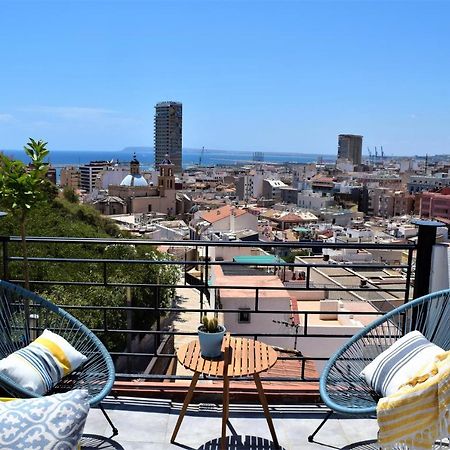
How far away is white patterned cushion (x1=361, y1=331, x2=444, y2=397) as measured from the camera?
87.4 inches

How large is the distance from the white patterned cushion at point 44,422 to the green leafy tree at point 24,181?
1284 mm

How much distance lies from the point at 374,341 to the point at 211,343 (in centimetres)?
91

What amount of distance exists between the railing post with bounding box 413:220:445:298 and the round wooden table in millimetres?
1047

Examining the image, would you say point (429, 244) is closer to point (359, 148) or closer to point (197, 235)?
point (197, 235)

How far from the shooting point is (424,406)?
5.69ft

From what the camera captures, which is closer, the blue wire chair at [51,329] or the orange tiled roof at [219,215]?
the blue wire chair at [51,329]

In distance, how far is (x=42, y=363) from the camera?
226 cm

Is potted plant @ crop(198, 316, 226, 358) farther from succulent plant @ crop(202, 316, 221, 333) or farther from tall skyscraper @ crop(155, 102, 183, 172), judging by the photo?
tall skyscraper @ crop(155, 102, 183, 172)

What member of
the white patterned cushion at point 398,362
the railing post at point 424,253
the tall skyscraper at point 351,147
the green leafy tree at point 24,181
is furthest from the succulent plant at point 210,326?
the tall skyscraper at point 351,147

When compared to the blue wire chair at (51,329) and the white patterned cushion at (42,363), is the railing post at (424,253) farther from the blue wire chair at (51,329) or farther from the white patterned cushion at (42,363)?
the white patterned cushion at (42,363)

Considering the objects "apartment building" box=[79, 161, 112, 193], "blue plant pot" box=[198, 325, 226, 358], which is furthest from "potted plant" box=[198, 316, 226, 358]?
"apartment building" box=[79, 161, 112, 193]

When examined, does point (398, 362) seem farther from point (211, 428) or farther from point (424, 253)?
point (211, 428)

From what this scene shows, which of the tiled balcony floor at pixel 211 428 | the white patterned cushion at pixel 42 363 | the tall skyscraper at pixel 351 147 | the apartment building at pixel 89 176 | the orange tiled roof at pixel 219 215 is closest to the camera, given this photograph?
the white patterned cushion at pixel 42 363

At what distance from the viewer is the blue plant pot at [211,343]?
88.6 inches
